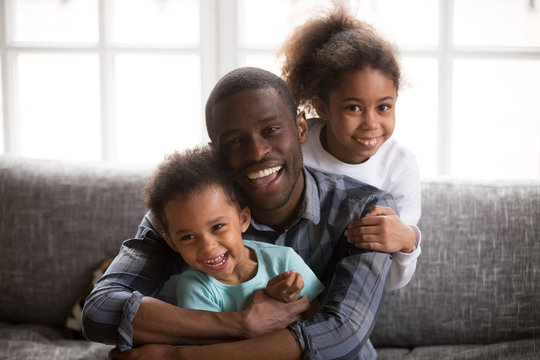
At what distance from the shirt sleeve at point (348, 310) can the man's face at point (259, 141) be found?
0.23 m

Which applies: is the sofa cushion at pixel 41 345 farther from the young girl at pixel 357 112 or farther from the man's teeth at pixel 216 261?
the young girl at pixel 357 112

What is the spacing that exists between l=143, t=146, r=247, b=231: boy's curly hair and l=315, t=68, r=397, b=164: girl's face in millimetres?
377

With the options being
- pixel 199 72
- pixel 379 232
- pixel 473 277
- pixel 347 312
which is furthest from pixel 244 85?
pixel 199 72

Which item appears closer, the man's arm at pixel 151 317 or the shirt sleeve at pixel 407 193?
the man's arm at pixel 151 317

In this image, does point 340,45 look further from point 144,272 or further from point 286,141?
point 144,272

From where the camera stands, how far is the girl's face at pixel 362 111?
180 centimetres

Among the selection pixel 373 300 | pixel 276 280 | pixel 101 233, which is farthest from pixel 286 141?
pixel 101 233

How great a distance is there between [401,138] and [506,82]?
471 millimetres

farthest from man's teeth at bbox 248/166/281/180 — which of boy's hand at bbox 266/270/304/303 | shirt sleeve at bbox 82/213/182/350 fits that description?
shirt sleeve at bbox 82/213/182/350

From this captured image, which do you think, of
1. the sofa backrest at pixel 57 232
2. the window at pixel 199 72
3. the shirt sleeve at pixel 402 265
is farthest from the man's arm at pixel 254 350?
the window at pixel 199 72

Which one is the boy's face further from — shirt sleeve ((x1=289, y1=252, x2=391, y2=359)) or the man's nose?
shirt sleeve ((x1=289, y1=252, x2=391, y2=359))

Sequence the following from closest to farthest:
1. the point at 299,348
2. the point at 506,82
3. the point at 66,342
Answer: the point at 299,348, the point at 66,342, the point at 506,82

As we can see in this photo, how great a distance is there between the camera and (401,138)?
2.89 metres

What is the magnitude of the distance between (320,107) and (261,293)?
605mm
